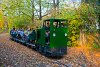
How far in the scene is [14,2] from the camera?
36.9 m

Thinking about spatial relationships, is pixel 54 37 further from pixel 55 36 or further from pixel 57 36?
pixel 57 36

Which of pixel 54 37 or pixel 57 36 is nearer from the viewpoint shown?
pixel 54 37

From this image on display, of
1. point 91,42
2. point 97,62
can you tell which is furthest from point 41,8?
point 97,62

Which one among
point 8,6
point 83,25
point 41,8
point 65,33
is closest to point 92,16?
point 83,25

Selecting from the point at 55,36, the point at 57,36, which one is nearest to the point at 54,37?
the point at 55,36

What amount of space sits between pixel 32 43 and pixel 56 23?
5377mm

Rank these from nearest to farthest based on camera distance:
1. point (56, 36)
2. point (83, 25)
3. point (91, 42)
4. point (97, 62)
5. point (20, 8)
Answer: point (97, 62)
point (56, 36)
point (91, 42)
point (83, 25)
point (20, 8)

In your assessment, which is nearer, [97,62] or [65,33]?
[97,62]

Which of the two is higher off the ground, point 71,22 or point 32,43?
point 71,22

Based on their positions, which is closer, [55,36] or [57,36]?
[55,36]

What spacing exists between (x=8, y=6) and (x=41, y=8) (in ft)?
17.5

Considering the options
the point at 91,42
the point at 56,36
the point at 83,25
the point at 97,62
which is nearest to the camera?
the point at 97,62

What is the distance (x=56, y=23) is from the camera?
57.2 feet

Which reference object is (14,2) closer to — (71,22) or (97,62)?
(71,22)
